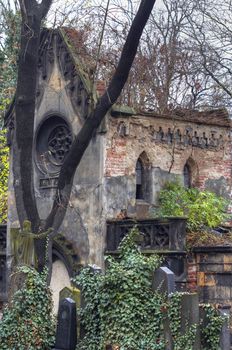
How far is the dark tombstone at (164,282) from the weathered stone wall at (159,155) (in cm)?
704

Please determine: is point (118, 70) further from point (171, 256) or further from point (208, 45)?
point (208, 45)

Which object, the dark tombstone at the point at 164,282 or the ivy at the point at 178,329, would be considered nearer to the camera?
the ivy at the point at 178,329

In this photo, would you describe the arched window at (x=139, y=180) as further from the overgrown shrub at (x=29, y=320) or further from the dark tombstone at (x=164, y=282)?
the dark tombstone at (x=164, y=282)

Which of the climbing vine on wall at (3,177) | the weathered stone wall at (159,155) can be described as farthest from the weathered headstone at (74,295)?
the climbing vine on wall at (3,177)

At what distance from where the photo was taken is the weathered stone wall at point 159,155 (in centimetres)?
2000

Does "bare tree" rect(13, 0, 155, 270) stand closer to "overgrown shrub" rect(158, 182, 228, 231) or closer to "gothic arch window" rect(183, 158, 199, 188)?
"overgrown shrub" rect(158, 182, 228, 231)

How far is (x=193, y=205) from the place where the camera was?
1998 cm

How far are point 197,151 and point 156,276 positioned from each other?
31.9 ft

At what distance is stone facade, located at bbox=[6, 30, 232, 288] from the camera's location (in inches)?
786

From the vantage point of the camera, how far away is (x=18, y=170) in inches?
658

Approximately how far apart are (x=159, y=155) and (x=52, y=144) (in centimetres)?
305

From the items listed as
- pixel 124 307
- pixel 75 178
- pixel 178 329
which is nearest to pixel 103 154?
pixel 75 178

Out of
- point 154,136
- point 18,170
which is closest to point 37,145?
point 154,136

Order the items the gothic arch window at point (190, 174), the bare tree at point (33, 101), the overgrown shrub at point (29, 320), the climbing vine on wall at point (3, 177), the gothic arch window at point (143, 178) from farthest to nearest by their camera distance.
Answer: the climbing vine on wall at point (3, 177)
the gothic arch window at point (190, 174)
the gothic arch window at point (143, 178)
the bare tree at point (33, 101)
the overgrown shrub at point (29, 320)
